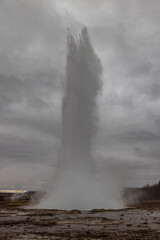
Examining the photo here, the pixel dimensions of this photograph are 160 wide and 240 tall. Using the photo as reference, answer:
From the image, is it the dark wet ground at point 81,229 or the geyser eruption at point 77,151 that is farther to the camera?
the geyser eruption at point 77,151

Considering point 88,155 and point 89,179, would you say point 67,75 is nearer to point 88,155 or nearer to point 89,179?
point 88,155

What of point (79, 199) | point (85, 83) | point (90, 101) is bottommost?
point (79, 199)

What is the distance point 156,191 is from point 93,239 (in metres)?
130

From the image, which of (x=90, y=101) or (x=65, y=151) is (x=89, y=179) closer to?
(x=65, y=151)

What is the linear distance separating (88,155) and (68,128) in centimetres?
549

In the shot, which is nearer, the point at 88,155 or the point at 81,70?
the point at 88,155

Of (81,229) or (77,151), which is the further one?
(77,151)

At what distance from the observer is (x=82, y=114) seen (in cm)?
4228

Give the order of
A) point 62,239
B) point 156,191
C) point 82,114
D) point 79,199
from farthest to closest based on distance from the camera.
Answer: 1. point 156,191
2. point 82,114
3. point 79,199
4. point 62,239

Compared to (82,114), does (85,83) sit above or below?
above

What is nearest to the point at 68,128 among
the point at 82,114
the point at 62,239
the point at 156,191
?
the point at 82,114

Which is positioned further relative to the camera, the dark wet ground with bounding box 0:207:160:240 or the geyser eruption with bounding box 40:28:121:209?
the geyser eruption with bounding box 40:28:121:209

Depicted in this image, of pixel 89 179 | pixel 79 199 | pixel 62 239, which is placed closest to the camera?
pixel 62 239

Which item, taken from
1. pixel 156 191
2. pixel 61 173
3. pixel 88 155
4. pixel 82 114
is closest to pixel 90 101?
pixel 82 114
